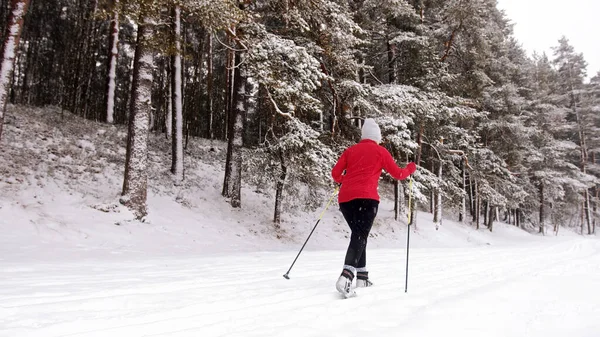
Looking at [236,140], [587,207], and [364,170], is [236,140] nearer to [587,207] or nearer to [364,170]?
[364,170]

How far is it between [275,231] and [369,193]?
8725 mm

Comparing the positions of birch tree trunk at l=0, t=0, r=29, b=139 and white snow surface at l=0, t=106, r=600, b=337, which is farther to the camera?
birch tree trunk at l=0, t=0, r=29, b=139

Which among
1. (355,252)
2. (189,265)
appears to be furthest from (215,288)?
(189,265)

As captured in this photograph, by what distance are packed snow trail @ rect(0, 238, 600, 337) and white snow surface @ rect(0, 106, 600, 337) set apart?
2 cm

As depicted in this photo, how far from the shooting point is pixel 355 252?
12.9 feet

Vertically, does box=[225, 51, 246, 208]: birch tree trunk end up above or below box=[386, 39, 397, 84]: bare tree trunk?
below

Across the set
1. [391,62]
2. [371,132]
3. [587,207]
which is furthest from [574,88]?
[371,132]

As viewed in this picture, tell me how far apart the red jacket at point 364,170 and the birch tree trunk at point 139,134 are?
6.54 m

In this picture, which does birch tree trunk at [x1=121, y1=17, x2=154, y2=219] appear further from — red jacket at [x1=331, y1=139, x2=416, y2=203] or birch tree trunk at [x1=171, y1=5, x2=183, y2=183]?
red jacket at [x1=331, y1=139, x2=416, y2=203]

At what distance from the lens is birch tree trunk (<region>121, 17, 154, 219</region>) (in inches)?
354

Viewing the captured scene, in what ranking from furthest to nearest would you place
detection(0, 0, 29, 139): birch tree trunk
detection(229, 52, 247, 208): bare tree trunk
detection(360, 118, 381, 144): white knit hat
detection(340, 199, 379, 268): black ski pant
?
detection(229, 52, 247, 208): bare tree trunk → detection(0, 0, 29, 139): birch tree trunk → detection(360, 118, 381, 144): white knit hat → detection(340, 199, 379, 268): black ski pant

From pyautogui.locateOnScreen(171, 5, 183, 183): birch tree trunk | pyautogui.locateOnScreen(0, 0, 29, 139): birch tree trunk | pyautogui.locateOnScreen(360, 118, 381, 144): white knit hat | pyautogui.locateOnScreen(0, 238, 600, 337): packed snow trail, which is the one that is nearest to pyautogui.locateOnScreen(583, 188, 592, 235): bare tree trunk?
pyautogui.locateOnScreen(0, 238, 600, 337): packed snow trail

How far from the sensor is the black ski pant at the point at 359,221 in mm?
3965

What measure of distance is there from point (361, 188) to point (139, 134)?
7.15 metres
